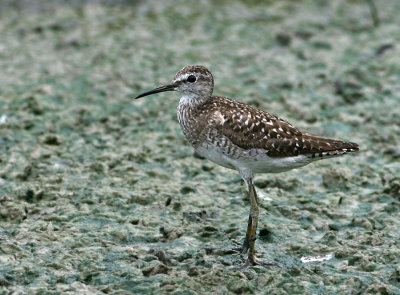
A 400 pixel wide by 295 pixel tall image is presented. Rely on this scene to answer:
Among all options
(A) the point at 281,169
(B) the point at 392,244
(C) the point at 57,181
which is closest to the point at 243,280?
(A) the point at 281,169

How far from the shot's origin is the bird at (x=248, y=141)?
22.0 feet

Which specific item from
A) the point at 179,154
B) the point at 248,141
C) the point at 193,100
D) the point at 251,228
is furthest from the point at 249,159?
the point at 179,154

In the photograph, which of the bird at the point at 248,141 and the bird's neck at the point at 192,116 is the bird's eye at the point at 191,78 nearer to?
the bird at the point at 248,141

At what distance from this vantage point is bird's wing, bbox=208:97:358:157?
6.74m

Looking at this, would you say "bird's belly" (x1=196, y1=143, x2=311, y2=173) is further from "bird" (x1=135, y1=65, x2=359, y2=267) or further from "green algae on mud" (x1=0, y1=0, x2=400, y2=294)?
"green algae on mud" (x1=0, y1=0, x2=400, y2=294)

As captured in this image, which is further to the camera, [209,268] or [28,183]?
[28,183]

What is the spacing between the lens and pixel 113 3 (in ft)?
47.1

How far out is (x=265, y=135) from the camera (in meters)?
6.82

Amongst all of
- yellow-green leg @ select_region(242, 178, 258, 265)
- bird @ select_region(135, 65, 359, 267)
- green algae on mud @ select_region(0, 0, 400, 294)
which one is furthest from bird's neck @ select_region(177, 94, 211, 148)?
green algae on mud @ select_region(0, 0, 400, 294)

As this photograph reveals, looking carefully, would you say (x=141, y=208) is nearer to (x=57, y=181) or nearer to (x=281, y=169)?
(x=57, y=181)

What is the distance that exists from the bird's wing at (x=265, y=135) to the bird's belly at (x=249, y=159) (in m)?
0.05

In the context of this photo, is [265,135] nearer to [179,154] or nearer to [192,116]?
[192,116]

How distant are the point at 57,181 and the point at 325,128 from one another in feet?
12.7

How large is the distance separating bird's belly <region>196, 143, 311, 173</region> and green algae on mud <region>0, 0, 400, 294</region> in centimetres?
83
